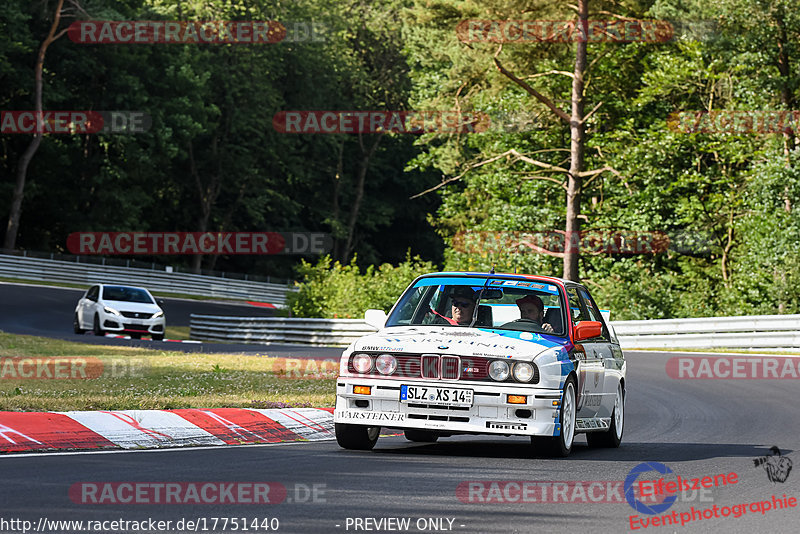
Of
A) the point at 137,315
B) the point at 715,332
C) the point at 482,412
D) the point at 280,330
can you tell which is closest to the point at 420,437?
the point at 482,412

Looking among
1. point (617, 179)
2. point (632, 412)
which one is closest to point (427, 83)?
point (617, 179)

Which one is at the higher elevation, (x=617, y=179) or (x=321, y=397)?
(x=617, y=179)

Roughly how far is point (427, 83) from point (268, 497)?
52.1m

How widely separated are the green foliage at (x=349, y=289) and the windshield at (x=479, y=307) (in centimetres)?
2687

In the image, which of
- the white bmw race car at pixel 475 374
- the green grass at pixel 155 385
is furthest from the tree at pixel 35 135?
the white bmw race car at pixel 475 374

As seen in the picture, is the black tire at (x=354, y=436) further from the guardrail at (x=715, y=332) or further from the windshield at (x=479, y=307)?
the guardrail at (x=715, y=332)

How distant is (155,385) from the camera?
16953 mm

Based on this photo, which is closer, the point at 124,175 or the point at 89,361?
the point at 89,361

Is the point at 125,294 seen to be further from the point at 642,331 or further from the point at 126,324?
the point at 642,331

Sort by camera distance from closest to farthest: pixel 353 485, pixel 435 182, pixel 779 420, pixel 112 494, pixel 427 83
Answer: pixel 112 494, pixel 353 485, pixel 779 420, pixel 427 83, pixel 435 182

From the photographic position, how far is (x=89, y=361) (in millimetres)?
21422

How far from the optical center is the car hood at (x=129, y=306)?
1353 inches

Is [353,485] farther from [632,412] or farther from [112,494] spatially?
[632,412]

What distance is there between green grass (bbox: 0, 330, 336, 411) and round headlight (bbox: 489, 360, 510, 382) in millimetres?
4279
